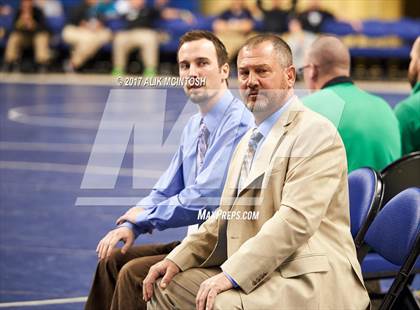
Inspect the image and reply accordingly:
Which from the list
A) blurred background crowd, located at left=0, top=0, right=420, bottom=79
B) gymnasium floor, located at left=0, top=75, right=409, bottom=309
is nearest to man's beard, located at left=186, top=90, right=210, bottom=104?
gymnasium floor, located at left=0, top=75, right=409, bottom=309

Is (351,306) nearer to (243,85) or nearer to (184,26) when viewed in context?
(243,85)

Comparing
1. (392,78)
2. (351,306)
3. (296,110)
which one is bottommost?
(392,78)

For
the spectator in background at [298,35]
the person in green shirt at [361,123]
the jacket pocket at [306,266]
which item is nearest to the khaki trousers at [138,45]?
the spectator in background at [298,35]

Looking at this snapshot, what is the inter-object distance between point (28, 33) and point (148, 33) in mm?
2841

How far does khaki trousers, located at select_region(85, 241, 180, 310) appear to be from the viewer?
14.0 ft

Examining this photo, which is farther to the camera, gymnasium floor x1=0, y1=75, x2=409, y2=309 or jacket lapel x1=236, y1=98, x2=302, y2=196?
gymnasium floor x1=0, y1=75, x2=409, y2=309

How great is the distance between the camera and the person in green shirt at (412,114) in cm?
629

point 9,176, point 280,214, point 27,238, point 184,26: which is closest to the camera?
point 280,214

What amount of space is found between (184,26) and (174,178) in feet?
61.8

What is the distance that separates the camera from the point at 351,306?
3744 millimetres

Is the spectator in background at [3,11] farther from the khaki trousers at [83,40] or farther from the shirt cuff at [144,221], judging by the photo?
the shirt cuff at [144,221]

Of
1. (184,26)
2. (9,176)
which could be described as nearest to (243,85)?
(9,176)

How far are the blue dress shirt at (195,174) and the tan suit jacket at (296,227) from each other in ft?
1.64

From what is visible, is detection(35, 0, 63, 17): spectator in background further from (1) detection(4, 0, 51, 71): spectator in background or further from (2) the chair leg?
(2) the chair leg
